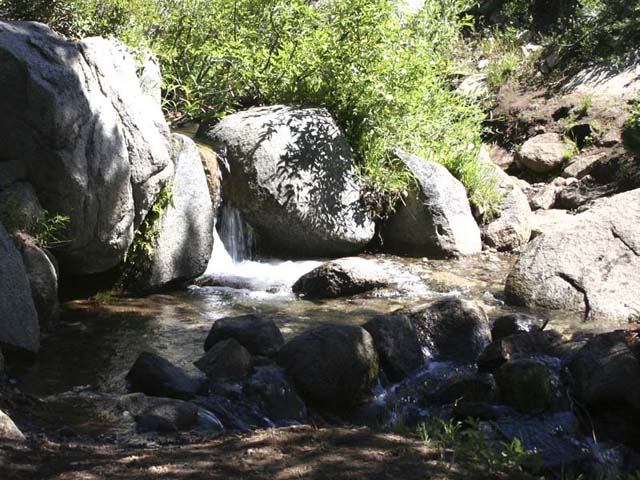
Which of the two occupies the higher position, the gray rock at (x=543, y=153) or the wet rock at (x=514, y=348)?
the gray rock at (x=543, y=153)

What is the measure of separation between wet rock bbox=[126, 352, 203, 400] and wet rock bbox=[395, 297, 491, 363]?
220 cm

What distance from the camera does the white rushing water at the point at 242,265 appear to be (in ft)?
30.5

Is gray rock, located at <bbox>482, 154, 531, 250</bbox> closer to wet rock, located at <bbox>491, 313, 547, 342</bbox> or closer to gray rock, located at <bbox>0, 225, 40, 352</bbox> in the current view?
wet rock, located at <bbox>491, 313, 547, 342</bbox>

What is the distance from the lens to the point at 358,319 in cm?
802

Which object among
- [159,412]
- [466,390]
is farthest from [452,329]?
[159,412]

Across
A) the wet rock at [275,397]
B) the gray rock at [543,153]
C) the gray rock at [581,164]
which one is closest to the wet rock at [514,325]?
the wet rock at [275,397]

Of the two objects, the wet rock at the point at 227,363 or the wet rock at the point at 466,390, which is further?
the wet rock at the point at 466,390

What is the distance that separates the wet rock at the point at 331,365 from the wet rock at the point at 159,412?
102cm

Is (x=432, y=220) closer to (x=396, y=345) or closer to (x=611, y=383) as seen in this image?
(x=396, y=345)

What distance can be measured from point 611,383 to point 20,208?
473 cm

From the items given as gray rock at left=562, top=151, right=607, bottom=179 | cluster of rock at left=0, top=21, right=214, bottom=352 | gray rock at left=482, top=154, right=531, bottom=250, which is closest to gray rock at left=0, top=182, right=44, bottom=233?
cluster of rock at left=0, top=21, right=214, bottom=352

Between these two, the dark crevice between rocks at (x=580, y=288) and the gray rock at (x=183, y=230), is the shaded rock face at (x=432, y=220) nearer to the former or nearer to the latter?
the dark crevice between rocks at (x=580, y=288)

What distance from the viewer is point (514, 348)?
22.4 ft

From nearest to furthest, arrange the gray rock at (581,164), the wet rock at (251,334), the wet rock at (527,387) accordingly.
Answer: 1. the wet rock at (527,387)
2. the wet rock at (251,334)
3. the gray rock at (581,164)
